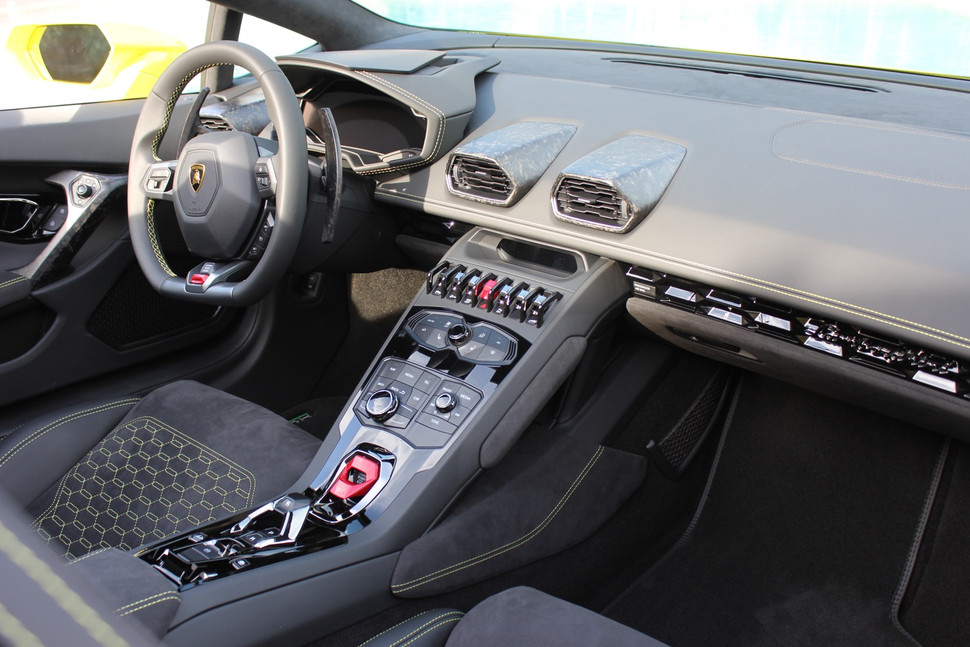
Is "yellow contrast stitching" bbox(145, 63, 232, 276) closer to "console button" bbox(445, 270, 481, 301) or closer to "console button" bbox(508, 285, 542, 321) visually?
"console button" bbox(445, 270, 481, 301)

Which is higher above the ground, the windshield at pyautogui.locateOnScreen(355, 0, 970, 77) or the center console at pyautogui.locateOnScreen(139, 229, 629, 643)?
the windshield at pyautogui.locateOnScreen(355, 0, 970, 77)

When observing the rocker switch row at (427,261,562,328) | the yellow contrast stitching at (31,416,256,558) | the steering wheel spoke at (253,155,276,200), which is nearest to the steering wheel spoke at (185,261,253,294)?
the steering wheel spoke at (253,155,276,200)

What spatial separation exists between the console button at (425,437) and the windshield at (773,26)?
121 cm

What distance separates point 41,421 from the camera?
1764mm

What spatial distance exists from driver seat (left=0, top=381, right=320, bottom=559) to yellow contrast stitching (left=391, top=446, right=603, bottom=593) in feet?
1.02

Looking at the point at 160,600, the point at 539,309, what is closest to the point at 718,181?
the point at 539,309

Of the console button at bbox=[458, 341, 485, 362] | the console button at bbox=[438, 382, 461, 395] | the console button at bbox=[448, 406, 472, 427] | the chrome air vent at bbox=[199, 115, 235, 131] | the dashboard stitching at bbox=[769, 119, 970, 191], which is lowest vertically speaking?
the console button at bbox=[448, 406, 472, 427]

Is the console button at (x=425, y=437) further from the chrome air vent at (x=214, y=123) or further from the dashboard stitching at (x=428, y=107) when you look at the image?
the chrome air vent at (x=214, y=123)

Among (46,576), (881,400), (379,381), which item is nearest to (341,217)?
(379,381)

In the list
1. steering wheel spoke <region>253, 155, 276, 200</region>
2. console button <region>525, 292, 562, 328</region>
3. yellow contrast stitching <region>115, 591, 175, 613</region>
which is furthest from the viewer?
steering wheel spoke <region>253, 155, 276, 200</region>

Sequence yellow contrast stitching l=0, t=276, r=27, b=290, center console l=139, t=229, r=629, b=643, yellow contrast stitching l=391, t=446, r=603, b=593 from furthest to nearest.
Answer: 1. yellow contrast stitching l=0, t=276, r=27, b=290
2. yellow contrast stitching l=391, t=446, r=603, b=593
3. center console l=139, t=229, r=629, b=643

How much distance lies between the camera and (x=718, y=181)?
153cm

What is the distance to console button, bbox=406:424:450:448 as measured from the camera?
1.53 metres

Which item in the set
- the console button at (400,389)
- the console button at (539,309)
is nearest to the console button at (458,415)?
the console button at (400,389)
